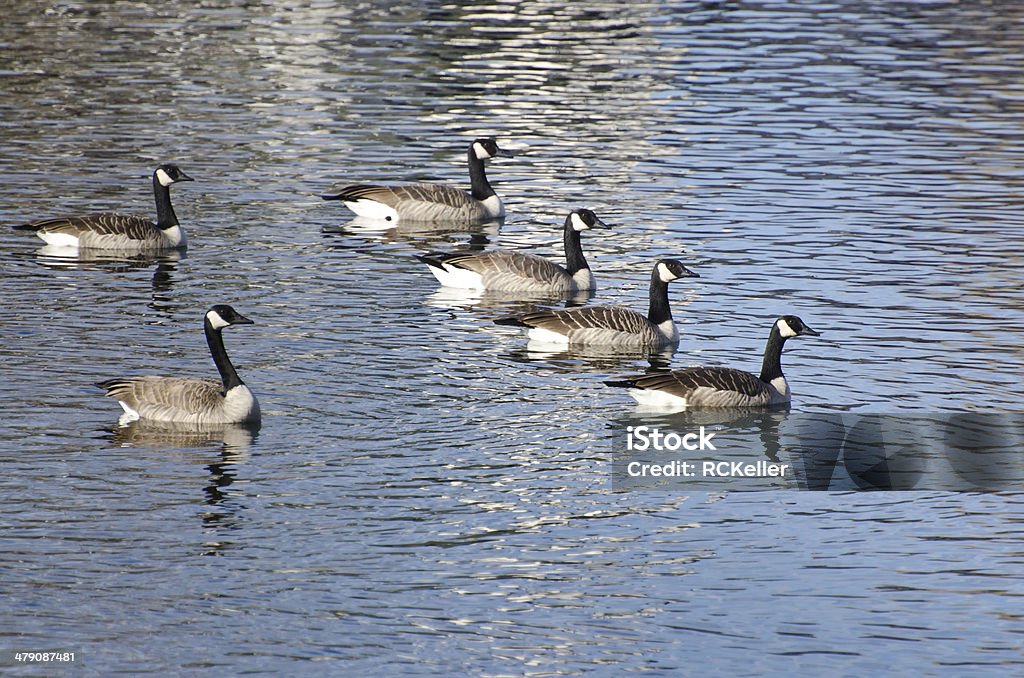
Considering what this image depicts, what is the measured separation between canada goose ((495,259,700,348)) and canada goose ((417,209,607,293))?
3112 mm

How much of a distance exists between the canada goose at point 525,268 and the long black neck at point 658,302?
3.23m

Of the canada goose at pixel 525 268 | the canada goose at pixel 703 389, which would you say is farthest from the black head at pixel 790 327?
the canada goose at pixel 525 268

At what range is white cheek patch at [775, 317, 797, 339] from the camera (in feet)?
72.7

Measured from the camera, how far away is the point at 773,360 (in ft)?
72.5

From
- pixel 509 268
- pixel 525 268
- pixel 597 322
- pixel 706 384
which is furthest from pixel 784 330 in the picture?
pixel 509 268

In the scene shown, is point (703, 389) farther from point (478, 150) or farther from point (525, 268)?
point (478, 150)

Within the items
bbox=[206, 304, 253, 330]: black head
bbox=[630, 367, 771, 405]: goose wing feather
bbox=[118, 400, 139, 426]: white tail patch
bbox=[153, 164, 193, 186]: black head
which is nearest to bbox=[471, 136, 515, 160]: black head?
bbox=[153, 164, 193, 186]: black head

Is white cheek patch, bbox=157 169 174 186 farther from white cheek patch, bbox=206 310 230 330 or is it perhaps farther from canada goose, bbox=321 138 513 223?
white cheek patch, bbox=206 310 230 330

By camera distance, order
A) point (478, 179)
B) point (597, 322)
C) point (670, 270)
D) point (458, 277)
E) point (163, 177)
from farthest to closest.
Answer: point (478, 179)
point (163, 177)
point (458, 277)
point (670, 270)
point (597, 322)

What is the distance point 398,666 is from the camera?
14.1 m

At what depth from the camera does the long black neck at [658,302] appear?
24922 millimetres

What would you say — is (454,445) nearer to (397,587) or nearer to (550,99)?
(397,587)

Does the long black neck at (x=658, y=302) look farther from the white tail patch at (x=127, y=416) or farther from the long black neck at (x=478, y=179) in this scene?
the long black neck at (x=478, y=179)

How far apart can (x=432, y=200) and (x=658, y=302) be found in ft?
33.5
